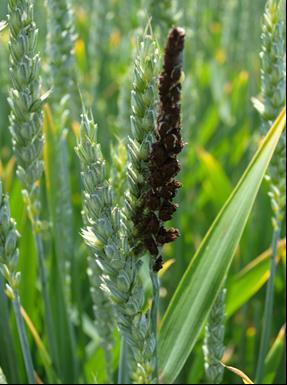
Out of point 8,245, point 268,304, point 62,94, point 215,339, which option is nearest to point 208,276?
point 215,339

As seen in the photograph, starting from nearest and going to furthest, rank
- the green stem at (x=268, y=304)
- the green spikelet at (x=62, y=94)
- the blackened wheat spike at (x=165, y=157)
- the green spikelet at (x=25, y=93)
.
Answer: the blackened wheat spike at (x=165, y=157) < the green spikelet at (x=25, y=93) < the green stem at (x=268, y=304) < the green spikelet at (x=62, y=94)

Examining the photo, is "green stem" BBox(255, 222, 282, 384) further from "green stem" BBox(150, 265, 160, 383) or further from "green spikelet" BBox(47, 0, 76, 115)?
"green spikelet" BBox(47, 0, 76, 115)

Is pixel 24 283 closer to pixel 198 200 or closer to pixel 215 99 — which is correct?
pixel 198 200

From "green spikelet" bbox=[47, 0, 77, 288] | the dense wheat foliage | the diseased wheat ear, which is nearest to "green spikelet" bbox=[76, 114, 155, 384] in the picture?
the dense wheat foliage

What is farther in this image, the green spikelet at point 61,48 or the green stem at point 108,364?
the green spikelet at point 61,48

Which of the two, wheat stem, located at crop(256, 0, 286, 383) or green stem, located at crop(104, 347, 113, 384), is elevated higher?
wheat stem, located at crop(256, 0, 286, 383)

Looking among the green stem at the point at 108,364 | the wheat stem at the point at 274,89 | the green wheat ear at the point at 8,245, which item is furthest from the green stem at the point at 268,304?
the green wheat ear at the point at 8,245

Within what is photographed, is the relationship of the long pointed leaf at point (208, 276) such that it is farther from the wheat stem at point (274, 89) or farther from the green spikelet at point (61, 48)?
the green spikelet at point (61, 48)

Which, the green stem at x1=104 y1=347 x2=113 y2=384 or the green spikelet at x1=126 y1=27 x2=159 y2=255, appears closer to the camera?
the green spikelet at x1=126 y1=27 x2=159 y2=255

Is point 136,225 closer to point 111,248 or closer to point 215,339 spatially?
point 111,248
